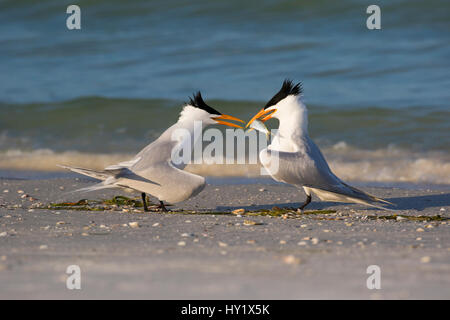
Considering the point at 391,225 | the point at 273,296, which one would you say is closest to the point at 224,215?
the point at 391,225

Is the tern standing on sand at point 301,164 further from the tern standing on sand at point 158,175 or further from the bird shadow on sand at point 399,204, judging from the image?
the tern standing on sand at point 158,175

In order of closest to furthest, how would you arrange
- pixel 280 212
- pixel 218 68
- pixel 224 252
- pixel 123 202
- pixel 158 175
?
1. pixel 224 252
2. pixel 158 175
3. pixel 280 212
4. pixel 123 202
5. pixel 218 68

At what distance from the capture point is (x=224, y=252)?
9.94 ft

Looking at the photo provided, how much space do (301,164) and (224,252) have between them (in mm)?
1775

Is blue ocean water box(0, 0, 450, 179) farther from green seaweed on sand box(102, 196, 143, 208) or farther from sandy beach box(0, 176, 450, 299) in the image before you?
sandy beach box(0, 176, 450, 299)

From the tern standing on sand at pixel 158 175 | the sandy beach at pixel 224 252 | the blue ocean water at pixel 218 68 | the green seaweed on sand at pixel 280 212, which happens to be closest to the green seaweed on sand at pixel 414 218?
the sandy beach at pixel 224 252

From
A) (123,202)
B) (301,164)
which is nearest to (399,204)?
(301,164)

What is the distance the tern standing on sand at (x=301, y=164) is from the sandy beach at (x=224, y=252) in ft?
0.43

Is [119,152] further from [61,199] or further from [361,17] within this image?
[361,17]

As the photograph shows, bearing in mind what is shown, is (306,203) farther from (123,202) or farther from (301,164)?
(123,202)

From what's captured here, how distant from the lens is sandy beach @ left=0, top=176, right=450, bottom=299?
2447 millimetres

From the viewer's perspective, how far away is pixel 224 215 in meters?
4.43

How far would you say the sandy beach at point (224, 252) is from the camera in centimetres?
245

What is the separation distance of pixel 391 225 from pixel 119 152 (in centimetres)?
501
